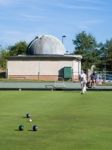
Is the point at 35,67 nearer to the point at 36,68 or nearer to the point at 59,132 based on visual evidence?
the point at 36,68

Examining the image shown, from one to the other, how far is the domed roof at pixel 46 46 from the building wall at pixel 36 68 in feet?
19.3

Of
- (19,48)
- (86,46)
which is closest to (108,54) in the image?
(86,46)

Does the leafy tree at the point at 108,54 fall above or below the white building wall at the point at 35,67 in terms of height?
above

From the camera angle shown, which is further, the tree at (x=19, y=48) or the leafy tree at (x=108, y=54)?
the tree at (x=19, y=48)

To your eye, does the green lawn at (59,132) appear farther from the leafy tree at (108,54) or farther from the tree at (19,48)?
the tree at (19,48)

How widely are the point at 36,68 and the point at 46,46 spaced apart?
771 centimetres

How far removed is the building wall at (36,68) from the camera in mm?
85312

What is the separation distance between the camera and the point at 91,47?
137m

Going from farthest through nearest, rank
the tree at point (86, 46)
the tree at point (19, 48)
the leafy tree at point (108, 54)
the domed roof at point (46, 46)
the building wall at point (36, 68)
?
the tree at point (19, 48), the tree at point (86, 46), the leafy tree at point (108, 54), the domed roof at point (46, 46), the building wall at point (36, 68)

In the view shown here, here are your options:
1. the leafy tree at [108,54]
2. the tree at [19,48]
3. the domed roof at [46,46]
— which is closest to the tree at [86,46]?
the leafy tree at [108,54]

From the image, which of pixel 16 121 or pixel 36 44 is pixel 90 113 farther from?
pixel 36 44

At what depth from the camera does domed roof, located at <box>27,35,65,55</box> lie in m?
91.9

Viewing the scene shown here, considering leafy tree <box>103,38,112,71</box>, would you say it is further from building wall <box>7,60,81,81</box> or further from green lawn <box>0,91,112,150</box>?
green lawn <box>0,91,112,150</box>

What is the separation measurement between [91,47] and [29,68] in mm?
52667
